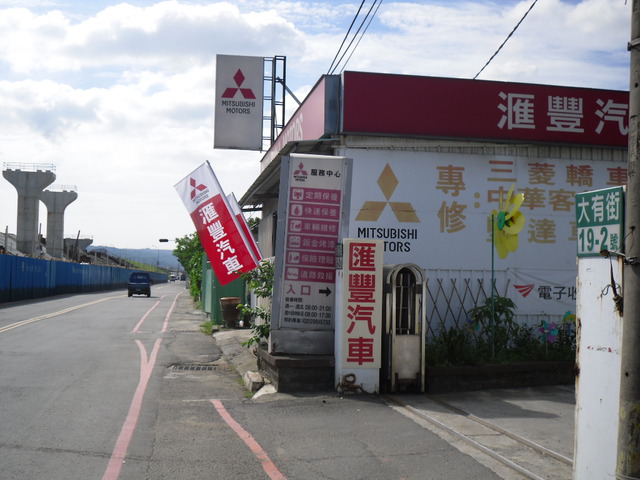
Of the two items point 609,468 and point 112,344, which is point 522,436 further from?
point 112,344

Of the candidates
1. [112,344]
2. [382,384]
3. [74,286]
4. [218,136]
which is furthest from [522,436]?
[74,286]

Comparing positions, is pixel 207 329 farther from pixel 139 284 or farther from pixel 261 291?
pixel 139 284

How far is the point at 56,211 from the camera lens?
272ft

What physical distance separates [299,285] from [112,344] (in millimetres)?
7961

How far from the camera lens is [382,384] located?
10.3 meters

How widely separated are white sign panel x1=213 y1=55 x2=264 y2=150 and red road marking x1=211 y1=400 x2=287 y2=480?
1545cm

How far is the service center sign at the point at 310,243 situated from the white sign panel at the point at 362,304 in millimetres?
1027

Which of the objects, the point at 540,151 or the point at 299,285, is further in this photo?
the point at 540,151

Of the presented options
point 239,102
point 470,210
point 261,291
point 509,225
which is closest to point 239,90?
point 239,102

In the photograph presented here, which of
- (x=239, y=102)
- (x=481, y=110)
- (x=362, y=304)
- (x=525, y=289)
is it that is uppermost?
(x=239, y=102)

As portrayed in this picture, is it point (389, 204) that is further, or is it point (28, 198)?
point (28, 198)

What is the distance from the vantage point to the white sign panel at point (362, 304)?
1007 cm

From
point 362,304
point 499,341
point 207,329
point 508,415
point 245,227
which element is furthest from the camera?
point 207,329

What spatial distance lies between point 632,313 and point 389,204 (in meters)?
8.93
